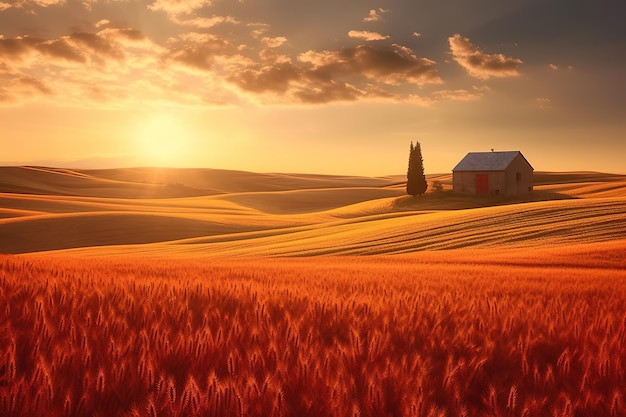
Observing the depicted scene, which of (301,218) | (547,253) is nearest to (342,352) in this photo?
(547,253)

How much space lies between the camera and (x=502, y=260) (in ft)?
52.2

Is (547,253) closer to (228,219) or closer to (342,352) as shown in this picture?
(342,352)

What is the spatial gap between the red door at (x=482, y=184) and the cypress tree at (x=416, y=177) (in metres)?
6.38

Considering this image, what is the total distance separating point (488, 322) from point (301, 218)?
2100 inches

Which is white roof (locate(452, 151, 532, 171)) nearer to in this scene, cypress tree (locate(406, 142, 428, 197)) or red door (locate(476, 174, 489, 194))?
red door (locate(476, 174, 489, 194))

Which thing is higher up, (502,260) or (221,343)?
(221,343)

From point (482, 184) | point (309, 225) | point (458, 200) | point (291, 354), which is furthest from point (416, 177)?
point (291, 354)

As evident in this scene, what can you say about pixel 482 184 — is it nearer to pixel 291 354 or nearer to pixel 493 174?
pixel 493 174

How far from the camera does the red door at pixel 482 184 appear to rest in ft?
217

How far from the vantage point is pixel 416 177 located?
67.9 metres

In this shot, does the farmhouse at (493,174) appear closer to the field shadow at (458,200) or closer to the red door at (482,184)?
the red door at (482,184)

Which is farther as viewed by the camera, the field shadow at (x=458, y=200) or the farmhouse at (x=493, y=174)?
the farmhouse at (x=493, y=174)

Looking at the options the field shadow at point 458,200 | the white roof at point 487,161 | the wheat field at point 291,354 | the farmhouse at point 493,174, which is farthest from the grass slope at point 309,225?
the wheat field at point 291,354

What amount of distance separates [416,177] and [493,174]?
9.41 meters
